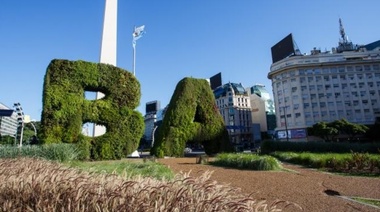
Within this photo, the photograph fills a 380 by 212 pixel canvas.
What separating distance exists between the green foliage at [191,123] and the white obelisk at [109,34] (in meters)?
8.71

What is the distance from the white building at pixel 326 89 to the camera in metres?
69.1

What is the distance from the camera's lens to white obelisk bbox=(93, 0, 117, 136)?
25.3 m

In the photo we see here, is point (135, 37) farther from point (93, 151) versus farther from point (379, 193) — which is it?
Answer: point (379, 193)

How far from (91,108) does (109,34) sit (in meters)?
12.0

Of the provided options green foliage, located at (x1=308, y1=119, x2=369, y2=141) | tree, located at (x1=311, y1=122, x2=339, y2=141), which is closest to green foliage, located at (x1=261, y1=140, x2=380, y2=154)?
tree, located at (x1=311, y1=122, x2=339, y2=141)

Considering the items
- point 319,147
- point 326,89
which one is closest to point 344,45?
point 326,89

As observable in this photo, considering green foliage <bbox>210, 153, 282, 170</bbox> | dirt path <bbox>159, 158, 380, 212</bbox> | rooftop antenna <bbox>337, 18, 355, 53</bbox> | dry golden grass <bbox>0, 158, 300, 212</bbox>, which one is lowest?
dirt path <bbox>159, 158, 380, 212</bbox>

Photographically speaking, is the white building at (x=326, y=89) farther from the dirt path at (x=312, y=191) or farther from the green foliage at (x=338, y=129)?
the dirt path at (x=312, y=191)

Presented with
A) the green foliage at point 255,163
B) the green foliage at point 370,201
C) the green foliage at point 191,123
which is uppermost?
the green foliage at point 191,123

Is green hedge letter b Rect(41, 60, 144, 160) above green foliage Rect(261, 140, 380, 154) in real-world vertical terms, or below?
above

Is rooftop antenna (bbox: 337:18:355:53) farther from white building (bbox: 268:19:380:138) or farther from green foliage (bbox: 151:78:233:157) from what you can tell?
green foliage (bbox: 151:78:233:157)

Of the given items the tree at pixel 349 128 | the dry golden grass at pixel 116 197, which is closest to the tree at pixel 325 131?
the tree at pixel 349 128

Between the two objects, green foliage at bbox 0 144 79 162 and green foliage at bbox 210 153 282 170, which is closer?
green foliage at bbox 210 153 282 170

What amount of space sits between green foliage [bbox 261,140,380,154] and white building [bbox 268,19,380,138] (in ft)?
148
